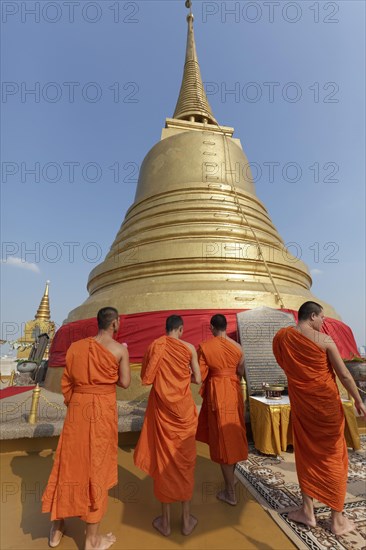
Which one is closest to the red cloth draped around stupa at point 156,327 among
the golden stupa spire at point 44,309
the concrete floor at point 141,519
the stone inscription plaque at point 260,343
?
the stone inscription plaque at point 260,343

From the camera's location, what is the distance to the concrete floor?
91.0 inches

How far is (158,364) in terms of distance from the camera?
9.78 feet

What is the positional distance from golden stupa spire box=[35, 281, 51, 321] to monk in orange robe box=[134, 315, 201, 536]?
25.3 meters

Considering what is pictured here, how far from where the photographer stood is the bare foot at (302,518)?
2.53 m

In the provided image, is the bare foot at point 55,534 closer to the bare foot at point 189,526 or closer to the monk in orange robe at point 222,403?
the bare foot at point 189,526

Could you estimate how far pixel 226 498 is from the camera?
293 centimetres

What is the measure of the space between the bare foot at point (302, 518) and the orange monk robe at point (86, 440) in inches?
62.4

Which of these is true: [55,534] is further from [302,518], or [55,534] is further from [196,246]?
[196,246]

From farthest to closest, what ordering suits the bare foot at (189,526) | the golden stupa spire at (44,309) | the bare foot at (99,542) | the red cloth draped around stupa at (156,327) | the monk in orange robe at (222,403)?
the golden stupa spire at (44,309) < the red cloth draped around stupa at (156,327) < the monk in orange robe at (222,403) < the bare foot at (189,526) < the bare foot at (99,542)

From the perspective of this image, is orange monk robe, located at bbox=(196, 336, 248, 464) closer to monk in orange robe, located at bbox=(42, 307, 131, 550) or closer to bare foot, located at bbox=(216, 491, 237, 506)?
bare foot, located at bbox=(216, 491, 237, 506)

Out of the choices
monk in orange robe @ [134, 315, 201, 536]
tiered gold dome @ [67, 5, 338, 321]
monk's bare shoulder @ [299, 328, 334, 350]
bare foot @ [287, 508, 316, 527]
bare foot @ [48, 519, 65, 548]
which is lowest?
bare foot @ [287, 508, 316, 527]

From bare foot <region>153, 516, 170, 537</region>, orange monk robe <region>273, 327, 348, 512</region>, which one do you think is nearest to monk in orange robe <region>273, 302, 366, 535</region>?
orange monk robe <region>273, 327, 348, 512</region>

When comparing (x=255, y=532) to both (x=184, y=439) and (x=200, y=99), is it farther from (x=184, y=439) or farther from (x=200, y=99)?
(x=200, y=99)

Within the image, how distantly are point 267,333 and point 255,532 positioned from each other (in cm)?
374
